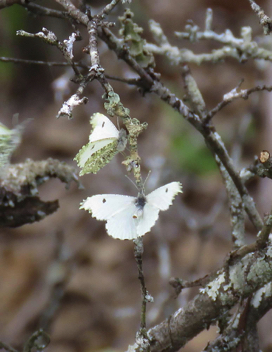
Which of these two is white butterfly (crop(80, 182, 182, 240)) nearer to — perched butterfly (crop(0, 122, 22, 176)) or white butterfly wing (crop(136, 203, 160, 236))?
white butterfly wing (crop(136, 203, 160, 236))

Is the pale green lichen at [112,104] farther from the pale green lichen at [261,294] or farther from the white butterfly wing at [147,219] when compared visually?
the pale green lichen at [261,294]

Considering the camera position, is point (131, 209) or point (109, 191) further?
point (109, 191)

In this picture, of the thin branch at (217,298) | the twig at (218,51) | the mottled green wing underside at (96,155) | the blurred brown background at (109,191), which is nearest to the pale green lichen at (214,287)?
the thin branch at (217,298)

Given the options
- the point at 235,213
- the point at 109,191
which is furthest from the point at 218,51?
the point at 109,191

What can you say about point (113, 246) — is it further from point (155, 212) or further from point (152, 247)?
point (155, 212)

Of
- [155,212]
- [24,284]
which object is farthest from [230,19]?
[155,212]

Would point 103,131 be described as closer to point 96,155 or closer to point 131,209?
point 96,155
